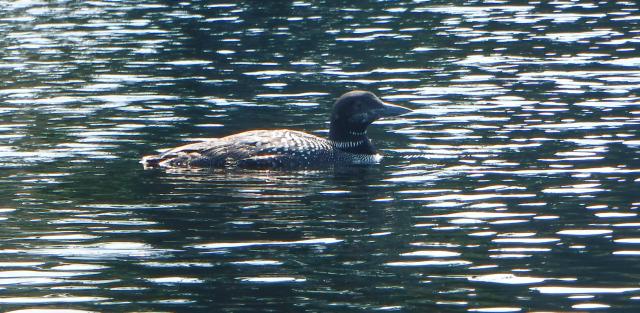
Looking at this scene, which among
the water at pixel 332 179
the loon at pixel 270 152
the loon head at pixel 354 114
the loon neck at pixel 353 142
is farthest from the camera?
the loon head at pixel 354 114

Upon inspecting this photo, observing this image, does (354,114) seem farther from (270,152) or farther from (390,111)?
(270,152)

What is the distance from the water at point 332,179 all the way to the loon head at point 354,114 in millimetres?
631

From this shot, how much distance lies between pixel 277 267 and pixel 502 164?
18.5 ft

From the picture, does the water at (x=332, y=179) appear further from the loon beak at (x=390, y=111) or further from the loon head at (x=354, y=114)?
the loon head at (x=354, y=114)

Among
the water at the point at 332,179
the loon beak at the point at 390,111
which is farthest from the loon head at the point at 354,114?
the water at the point at 332,179

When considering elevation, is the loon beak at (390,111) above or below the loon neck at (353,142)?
above

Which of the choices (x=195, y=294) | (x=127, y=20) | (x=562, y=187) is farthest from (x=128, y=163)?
(x=127, y=20)

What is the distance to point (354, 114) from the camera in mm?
19156

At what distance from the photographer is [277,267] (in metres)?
12.4

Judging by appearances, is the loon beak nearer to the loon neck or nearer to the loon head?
the loon head

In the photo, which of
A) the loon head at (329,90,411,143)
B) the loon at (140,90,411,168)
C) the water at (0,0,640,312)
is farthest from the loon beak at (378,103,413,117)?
the water at (0,0,640,312)

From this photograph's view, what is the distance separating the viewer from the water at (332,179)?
11.8 m

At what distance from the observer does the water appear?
11.8m

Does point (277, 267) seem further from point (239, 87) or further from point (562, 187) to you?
point (239, 87)
